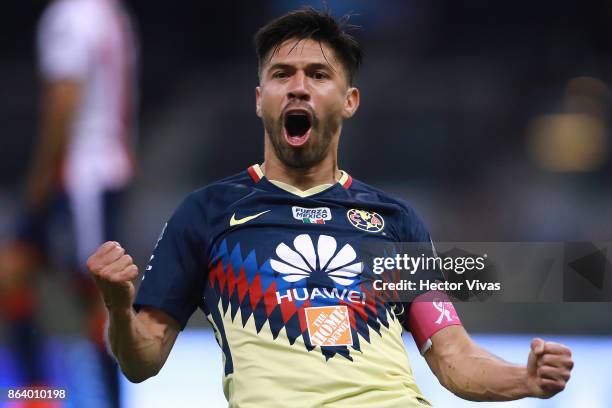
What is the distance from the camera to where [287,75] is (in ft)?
9.10

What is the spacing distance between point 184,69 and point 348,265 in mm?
3486

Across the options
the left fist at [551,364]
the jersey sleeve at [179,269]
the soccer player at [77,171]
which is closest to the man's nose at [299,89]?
the jersey sleeve at [179,269]

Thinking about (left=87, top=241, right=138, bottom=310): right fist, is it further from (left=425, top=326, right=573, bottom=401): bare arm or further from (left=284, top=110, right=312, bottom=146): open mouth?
(left=425, top=326, right=573, bottom=401): bare arm

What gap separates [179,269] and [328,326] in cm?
42

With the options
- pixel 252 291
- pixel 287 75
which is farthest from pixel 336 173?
pixel 252 291

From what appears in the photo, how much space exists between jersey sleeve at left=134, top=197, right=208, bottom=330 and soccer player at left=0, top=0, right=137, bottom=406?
6.68ft

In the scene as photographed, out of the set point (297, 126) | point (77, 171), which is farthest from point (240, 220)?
point (77, 171)

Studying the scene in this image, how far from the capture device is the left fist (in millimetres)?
2146

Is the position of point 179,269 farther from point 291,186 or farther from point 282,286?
point 291,186

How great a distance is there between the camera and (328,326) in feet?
8.11

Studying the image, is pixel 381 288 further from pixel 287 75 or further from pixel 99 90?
pixel 99 90

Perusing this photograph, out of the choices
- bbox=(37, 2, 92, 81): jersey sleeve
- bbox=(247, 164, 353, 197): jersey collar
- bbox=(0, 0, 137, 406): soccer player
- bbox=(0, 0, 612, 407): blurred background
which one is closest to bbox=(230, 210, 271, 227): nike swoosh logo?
bbox=(247, 164, 353, 197): jersey collar

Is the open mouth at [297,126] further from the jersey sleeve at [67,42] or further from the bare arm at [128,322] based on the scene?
the jersey sleeve at [67,42]

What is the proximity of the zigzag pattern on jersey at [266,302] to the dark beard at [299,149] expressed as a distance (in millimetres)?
312
